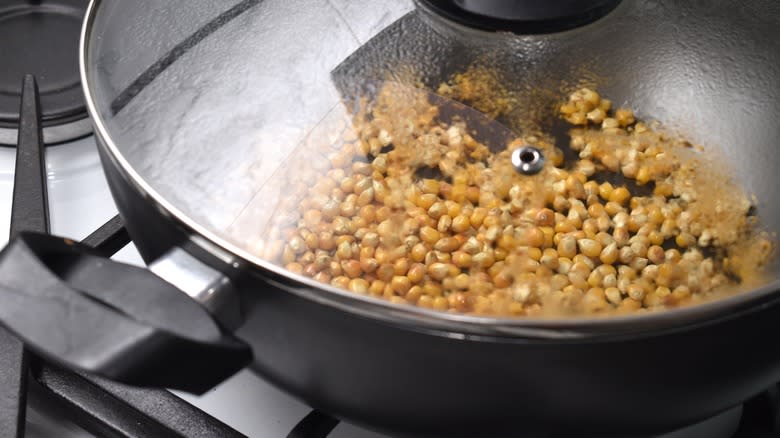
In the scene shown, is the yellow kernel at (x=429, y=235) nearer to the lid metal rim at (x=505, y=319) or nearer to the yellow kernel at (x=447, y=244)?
the yellow kernel at (x=447, y=244)

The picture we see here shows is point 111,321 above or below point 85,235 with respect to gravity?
above

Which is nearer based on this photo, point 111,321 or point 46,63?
point 111,321

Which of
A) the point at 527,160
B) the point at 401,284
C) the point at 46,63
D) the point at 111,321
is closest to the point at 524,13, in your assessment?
the point at 527,160

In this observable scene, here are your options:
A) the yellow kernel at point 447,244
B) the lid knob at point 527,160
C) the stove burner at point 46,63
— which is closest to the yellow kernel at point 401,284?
the yellow kernel at point 447,244

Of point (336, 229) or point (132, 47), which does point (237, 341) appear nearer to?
point (336, 229)

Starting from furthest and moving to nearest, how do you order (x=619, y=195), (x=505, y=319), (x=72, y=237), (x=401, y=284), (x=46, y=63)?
(x=46, y=63)
(x=72, y=237)
(x=619, y=195)
(x=401, y=284)
(x=505, y=319)

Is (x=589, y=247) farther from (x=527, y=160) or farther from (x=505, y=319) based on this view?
(x=505, y=319)

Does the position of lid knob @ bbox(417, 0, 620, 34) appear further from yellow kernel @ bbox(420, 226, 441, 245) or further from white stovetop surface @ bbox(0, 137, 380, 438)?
white stovetop surface @ bbox(0, 137, 380, 438)
